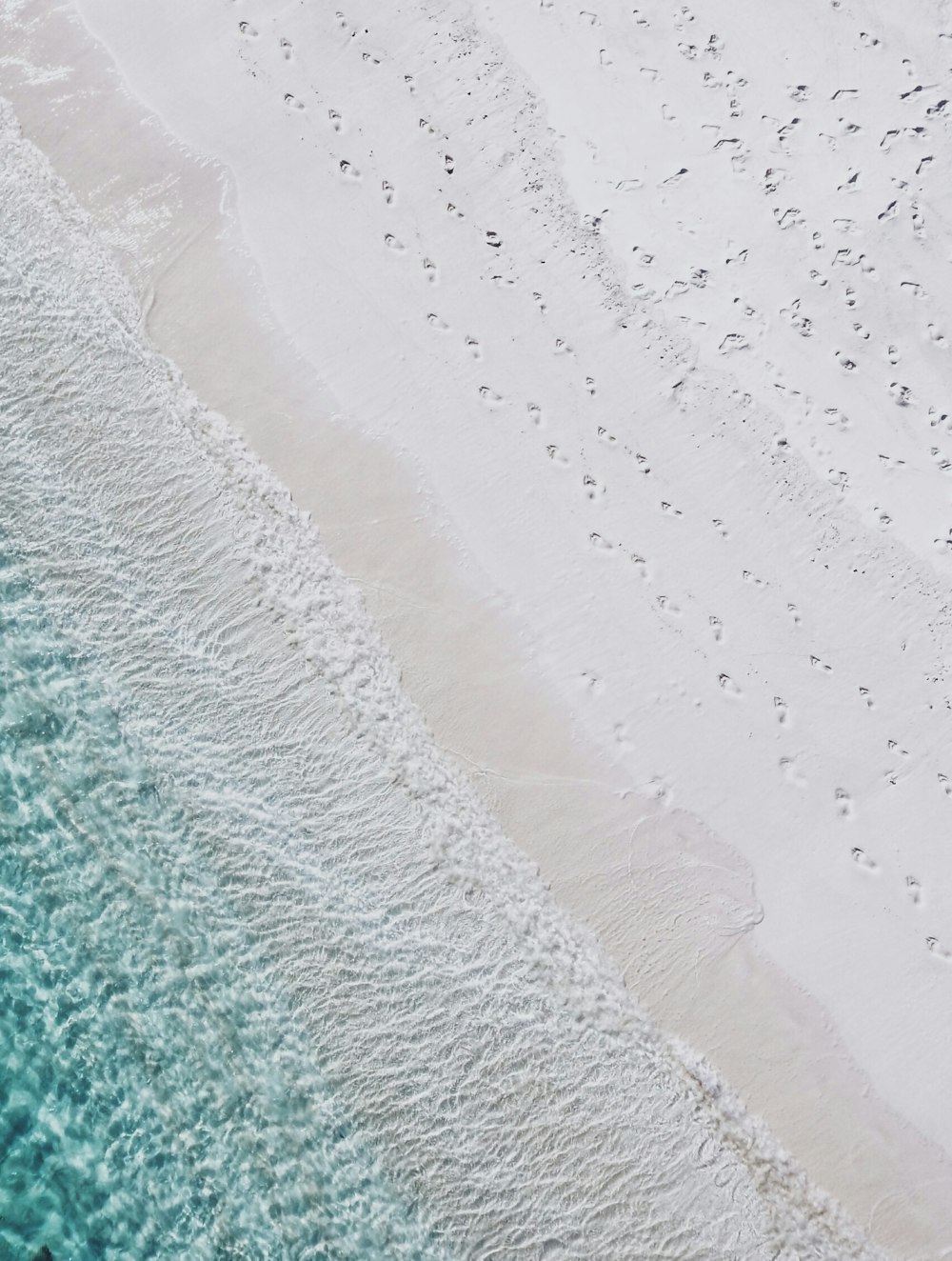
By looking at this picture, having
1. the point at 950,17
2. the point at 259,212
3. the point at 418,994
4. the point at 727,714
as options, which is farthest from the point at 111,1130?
the point at 950,17

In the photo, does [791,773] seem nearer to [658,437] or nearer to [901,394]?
[658,437]

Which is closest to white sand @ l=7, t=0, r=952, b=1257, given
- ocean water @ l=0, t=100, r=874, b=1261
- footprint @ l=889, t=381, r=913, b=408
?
footprint @ l=889, t=381, r=913, b=408

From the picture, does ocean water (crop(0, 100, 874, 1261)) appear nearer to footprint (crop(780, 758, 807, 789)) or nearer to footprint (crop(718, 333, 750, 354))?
footprint (crop(780, 758, 807, 789))

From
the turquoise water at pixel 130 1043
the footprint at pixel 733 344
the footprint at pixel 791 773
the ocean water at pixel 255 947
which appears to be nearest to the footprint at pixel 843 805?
the footprint at pixel 791 773

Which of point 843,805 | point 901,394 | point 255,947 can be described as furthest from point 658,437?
point 255,947

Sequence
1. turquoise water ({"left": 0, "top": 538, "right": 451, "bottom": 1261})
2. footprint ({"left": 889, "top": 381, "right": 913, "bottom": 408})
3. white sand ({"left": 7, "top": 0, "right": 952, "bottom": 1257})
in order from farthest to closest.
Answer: footprint ({"left": 889, "top": 381, "right": 913, "bottom": 408}) → white sand ({"left": 7, "top": 0, "right": 952, "bottom": 1257}) → turquoise water ({"left": 0, "top": 538, "right": 451, "bottom": 1261})

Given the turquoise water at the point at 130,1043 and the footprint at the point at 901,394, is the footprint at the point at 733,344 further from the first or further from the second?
the turquoise water at the point at 130,1043
